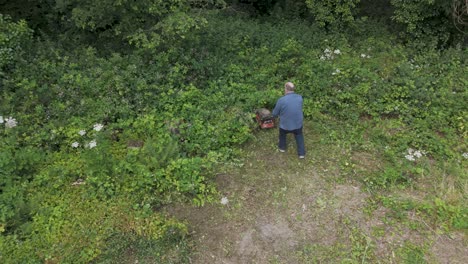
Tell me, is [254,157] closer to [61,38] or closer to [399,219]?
[399,219]

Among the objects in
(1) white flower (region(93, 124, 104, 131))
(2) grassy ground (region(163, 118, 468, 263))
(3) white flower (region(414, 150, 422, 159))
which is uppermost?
(1) white flower (region(93, 124, 104, 131))

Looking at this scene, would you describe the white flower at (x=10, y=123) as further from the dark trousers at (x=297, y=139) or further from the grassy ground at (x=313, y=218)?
the dark trousers at (x=297, y=139)

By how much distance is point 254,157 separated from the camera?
597 cm

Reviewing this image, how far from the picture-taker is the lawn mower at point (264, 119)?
21.2 ft

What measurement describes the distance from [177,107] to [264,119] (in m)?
1.66

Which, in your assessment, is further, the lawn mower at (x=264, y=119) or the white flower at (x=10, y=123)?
the lawn mower at (x=264, y=119)

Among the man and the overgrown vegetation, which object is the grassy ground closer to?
the overgrown vegetation

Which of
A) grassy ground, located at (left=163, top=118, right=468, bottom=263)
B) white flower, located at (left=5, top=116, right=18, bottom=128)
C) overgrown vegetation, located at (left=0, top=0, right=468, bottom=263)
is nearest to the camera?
grassy ground, located at (left=163, top=118, right=468, bottom=263)

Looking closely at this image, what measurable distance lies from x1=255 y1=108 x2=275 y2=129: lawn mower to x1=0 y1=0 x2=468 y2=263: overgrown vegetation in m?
0.22

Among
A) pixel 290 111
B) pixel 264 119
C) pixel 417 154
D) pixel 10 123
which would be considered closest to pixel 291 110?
pixel 290 111

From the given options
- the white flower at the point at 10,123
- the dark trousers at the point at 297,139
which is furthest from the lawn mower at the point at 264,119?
the white flower at the point at 10,123

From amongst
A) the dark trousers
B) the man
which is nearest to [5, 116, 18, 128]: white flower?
the man

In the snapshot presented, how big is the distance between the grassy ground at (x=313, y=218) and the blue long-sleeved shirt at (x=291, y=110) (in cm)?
65

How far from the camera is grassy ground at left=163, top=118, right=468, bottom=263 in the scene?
4449 millimetres
